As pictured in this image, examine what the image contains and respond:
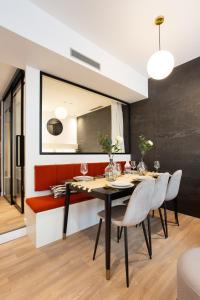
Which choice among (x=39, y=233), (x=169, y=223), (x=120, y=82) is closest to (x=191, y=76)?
(x=120, y=82)

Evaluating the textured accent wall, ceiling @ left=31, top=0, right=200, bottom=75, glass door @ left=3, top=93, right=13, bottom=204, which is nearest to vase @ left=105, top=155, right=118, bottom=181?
the textured accent wall

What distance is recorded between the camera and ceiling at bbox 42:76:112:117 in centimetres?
274

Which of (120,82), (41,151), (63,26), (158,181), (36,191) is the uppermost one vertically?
(63,26)

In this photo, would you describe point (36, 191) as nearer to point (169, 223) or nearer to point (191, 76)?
point (169, 223)

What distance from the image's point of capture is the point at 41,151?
95.3 inches

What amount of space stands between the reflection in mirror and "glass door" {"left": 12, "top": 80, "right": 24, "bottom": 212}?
0.83 metres

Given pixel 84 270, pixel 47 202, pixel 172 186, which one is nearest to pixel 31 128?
pixel 47 202

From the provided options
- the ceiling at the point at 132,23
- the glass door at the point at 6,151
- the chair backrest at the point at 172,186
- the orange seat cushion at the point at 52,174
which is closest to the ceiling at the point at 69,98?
the ceiling at the point at 132,23

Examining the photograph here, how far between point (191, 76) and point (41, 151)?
9.51 feet

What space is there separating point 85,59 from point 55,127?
2082 mm

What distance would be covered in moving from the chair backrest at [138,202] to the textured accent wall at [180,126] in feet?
6.01

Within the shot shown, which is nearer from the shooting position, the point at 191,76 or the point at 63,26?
the point at 63,26

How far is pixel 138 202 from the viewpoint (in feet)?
4.77

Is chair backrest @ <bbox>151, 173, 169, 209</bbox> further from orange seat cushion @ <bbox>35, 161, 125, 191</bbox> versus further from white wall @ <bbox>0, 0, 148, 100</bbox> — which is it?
white wall @ <bbox>0, 0, 148, 100</bbox>
